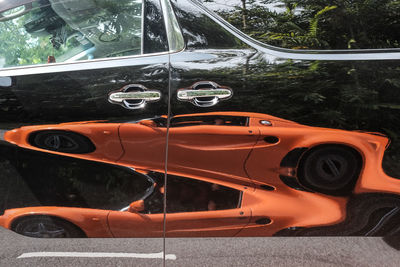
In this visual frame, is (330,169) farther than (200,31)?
No

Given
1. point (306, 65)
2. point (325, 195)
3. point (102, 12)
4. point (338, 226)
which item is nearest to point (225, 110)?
point (306, 65)

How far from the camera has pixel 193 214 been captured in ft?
3.27

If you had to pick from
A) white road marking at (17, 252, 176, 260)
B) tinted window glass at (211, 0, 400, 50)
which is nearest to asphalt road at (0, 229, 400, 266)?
white road marking at (17, 252, 176, 260)

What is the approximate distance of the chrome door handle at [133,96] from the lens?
3.29 ft

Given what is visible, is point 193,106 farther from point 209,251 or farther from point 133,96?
point 209,251

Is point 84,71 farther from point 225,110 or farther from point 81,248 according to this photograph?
point 81,248

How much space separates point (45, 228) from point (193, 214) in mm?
531

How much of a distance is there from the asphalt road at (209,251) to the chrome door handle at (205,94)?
0.47 meters

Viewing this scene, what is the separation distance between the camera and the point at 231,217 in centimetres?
99

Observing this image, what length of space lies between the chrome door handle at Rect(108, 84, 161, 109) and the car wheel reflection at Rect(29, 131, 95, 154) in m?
0.16

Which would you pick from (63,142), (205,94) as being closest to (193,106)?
(205,94)

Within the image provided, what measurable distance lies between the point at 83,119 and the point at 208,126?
0.42 metres

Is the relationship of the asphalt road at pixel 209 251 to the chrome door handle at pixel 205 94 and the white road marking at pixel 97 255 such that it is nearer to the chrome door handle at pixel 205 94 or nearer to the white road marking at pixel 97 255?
the white road marking at pixel 97 255

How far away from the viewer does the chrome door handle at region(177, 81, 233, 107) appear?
0.98m
